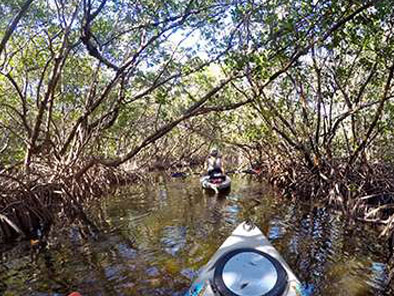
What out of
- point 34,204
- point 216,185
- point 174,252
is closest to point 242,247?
point 174,252

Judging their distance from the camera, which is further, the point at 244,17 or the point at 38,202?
the point at 38,202

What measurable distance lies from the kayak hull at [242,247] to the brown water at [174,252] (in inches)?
25.3

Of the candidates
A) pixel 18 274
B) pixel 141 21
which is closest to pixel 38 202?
pixel 18 274

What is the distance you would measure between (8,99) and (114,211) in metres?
4.21

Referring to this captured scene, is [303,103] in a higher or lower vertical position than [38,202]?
higher

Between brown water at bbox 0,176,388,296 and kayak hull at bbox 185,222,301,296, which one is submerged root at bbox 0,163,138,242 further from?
kayak hull at bbox 185,222,301,296

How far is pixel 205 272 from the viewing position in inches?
124

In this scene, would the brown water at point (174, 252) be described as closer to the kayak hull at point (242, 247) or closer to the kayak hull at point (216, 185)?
the kayak hull at point (242, 247)

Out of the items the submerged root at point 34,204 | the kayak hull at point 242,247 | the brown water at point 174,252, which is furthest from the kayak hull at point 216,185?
the kayak hull at point 242,247

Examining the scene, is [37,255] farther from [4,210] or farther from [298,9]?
[298,9]

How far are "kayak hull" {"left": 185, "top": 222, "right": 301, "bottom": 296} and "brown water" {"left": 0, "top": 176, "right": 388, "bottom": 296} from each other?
0.64 meters

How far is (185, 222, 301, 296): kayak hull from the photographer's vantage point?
9.47ft

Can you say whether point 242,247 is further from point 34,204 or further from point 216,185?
point 216,185

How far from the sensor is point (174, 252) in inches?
197
